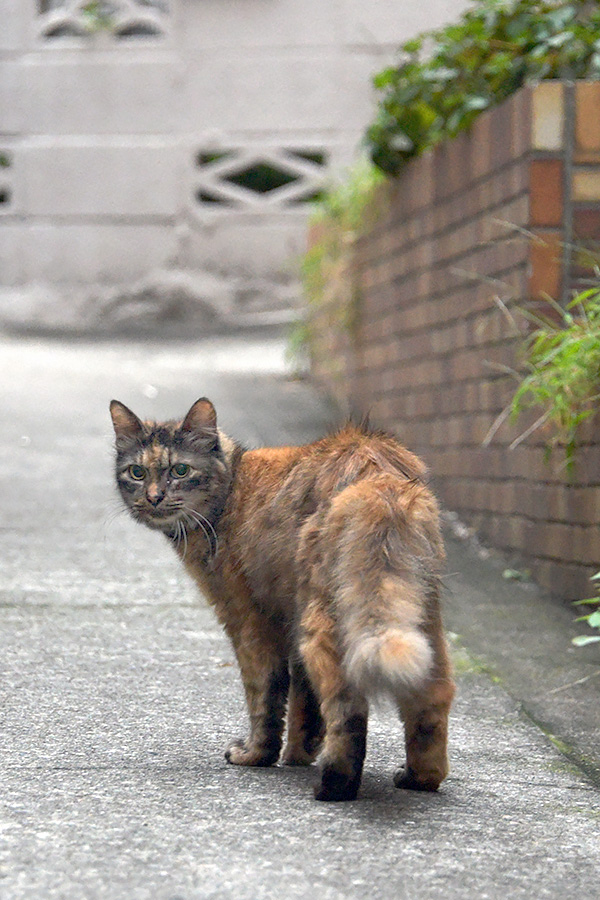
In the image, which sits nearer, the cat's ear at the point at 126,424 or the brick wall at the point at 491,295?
the cat's ear at the point at 126,424

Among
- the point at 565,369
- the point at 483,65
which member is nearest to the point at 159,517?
the point at 565,369

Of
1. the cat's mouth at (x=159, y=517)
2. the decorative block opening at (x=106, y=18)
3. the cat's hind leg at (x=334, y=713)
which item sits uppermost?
the decorative block opening at (x=106, y=18)

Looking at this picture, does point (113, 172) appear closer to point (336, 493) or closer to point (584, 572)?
point (584, 572)

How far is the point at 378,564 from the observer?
7.84 ft

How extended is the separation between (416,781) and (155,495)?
0.94 m

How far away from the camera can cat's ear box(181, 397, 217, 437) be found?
2980 millimetres

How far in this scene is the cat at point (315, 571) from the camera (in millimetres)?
2357

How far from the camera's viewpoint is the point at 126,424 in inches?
120

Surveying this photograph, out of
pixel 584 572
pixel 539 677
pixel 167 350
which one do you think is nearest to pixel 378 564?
pixel 539 677

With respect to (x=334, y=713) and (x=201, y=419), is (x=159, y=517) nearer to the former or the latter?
(x=201, y=419)

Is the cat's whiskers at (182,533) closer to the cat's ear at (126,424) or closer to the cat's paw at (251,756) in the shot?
the cat's ear at (126,424)

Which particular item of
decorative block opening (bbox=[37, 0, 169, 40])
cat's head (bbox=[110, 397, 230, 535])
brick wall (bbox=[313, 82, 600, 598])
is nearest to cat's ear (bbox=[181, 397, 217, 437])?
cat's head (bbox=[110, 397, 230, 535])

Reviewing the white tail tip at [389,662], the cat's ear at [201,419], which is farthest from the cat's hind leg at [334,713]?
the cat's ear at [201,419]

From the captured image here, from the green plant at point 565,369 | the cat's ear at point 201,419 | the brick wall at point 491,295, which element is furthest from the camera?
the brick wall at point 491,295
